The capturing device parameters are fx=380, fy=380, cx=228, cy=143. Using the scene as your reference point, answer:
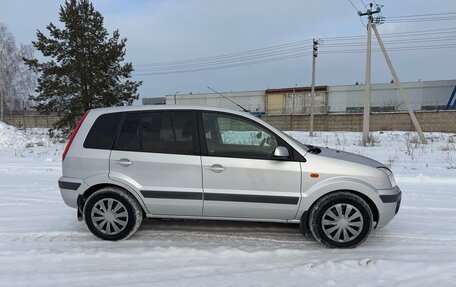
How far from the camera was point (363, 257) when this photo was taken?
438 centimetres

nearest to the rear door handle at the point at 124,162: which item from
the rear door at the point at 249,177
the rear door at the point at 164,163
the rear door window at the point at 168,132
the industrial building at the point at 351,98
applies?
the rear door at the point at 164,163

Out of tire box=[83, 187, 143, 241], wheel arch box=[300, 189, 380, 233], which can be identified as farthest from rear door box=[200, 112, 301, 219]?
tire box=[83, 187, 143, 241]

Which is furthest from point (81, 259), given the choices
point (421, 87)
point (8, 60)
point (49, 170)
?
point (421, 87)

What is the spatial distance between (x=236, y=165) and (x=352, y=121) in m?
41.6

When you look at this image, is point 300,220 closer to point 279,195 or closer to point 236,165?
point 279,195

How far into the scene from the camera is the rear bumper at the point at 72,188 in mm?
4926

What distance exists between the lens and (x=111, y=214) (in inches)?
193

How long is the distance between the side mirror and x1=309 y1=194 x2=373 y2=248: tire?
2.28ft

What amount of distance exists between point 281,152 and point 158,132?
1594 millimetres

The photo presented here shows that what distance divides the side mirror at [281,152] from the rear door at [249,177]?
0.07 metres

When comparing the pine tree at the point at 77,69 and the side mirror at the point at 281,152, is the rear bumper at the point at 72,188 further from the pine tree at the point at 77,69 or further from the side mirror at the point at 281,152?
the pine tree at the point at 77,69

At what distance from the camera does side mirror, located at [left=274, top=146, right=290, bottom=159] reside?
15.1 feet

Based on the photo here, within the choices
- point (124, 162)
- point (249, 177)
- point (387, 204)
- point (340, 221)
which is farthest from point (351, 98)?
point (124, 162)

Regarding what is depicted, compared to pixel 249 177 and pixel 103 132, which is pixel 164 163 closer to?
pixel 103 132
